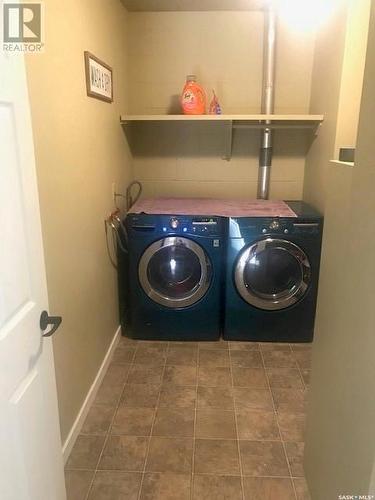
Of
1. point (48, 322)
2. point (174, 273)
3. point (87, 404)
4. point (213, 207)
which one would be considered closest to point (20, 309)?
point (48, 322)

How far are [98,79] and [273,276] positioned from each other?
1678mm

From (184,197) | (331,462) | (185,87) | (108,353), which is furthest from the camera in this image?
(184,197)

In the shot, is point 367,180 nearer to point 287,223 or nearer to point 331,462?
point 331,462

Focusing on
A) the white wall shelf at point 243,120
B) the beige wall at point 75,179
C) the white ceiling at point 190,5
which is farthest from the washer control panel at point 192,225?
the white ceiling at point 190,5

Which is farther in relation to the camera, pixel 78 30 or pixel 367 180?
pixel 78 30

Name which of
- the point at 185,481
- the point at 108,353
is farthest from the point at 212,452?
the point at 108,353

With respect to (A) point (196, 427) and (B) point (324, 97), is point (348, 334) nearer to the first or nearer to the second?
(A) point (196, 427)

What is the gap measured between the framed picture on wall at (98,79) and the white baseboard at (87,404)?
5.18 ft

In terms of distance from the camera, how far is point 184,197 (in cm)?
325

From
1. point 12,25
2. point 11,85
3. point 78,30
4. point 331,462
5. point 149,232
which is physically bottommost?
point 331,462

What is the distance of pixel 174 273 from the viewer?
270cm

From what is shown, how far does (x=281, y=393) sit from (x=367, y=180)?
1563 mm

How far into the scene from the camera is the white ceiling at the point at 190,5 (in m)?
2.70

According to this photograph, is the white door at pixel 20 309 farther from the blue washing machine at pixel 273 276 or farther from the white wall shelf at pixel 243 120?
the white wall shelf at pixel 243 120
